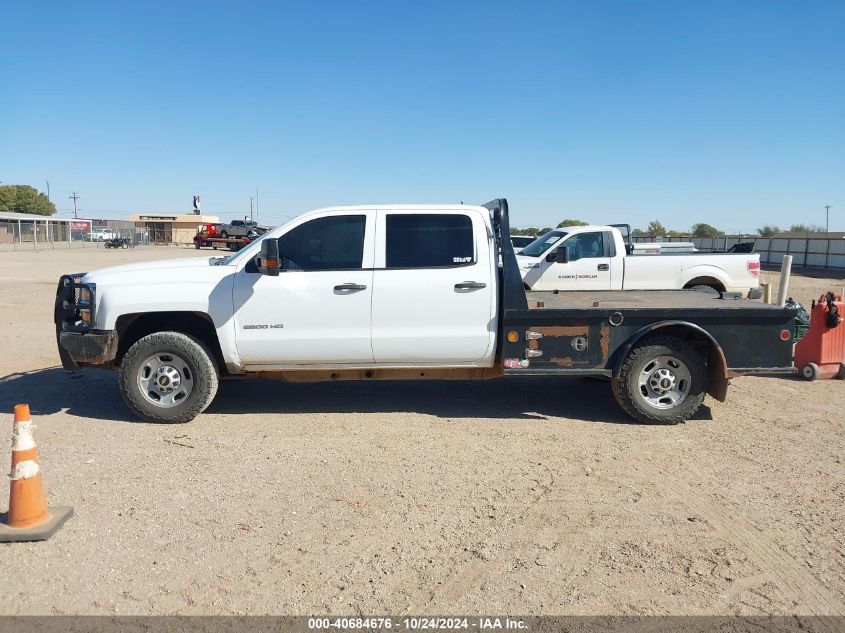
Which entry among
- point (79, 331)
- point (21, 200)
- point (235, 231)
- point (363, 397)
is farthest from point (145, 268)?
point (21, 200)

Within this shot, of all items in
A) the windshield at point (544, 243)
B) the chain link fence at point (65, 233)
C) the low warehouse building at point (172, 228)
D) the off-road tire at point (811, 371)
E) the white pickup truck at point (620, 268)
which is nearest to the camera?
the off-road tire at point (811, 371)

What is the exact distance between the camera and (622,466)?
17.0 feet

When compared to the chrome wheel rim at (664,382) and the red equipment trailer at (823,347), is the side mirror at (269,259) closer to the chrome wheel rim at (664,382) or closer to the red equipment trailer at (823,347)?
the chrome wheel rim at (664,382)

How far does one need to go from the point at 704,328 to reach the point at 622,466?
5.85 feet

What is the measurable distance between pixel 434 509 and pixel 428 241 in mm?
2681

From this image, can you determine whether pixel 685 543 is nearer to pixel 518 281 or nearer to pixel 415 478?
pixel 415 478

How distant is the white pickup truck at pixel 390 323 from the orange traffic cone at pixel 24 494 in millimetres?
2087

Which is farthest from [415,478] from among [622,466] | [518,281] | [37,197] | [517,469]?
[37,197]

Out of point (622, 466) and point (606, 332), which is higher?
point (606, 332)

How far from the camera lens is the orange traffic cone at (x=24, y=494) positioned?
391cm

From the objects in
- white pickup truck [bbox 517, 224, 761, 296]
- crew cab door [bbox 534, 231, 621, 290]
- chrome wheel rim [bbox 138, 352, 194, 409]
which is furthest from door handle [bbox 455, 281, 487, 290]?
crew cab door [bbox 534, 231, 621, 290]

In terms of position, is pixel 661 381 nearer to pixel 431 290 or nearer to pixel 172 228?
pixel 431 290

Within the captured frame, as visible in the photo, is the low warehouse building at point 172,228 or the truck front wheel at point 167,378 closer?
the truck front wheel at point 167,378

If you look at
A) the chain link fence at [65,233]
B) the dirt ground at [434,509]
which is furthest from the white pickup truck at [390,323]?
the chain link fence at [65,233]
